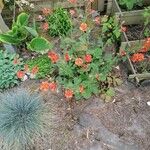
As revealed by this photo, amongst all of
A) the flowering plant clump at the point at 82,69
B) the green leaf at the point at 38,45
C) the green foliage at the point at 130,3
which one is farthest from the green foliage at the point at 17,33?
the green foliage at the point at 130,3

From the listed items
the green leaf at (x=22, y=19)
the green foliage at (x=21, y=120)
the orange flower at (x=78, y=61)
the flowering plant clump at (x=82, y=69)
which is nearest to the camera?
the green foliage at (x=21, y=120)

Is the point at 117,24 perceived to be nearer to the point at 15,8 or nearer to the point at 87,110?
the point at 87,110

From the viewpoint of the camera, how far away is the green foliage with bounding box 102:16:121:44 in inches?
176

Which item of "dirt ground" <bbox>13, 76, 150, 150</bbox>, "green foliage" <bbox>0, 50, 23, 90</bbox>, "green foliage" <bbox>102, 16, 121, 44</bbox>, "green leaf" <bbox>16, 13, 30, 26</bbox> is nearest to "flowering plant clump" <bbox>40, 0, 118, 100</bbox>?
"dirt ground" <bbox>13, 76, 150, 150</bbox>

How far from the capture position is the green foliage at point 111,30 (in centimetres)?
448

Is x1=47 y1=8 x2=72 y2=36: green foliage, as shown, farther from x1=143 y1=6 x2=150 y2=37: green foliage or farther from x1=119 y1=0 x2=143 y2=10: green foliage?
x1=143 y1=6 x2=150 y2=37: green foliage

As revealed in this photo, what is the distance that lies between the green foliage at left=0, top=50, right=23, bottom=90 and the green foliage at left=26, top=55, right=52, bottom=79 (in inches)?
5.4

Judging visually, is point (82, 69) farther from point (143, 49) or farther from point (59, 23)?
point (59, 23)

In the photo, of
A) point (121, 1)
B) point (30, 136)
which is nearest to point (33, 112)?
point (30, 136)

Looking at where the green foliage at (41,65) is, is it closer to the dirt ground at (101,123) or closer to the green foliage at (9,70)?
the green foliage at (9,70)

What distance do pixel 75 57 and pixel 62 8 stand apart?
1.23m

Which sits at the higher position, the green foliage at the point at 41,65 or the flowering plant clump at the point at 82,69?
the flowering plant clump at the point at 82,69

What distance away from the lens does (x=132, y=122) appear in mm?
3990

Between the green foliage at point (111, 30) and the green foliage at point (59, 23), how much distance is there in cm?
47
